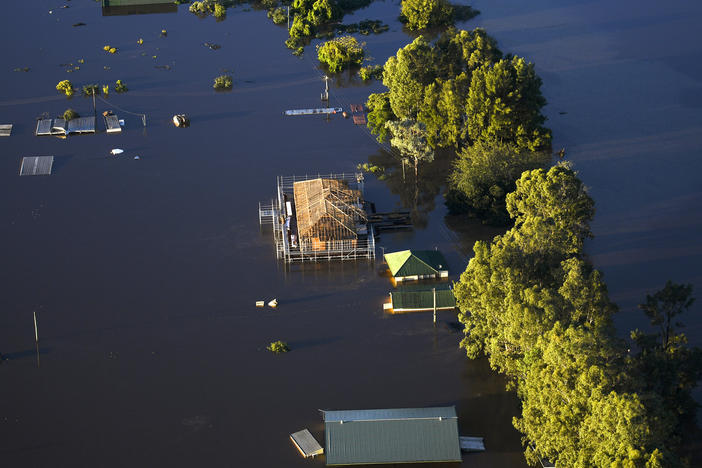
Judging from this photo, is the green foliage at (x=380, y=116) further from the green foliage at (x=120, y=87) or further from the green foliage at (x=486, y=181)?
the green foliage at (x=120, y=87)

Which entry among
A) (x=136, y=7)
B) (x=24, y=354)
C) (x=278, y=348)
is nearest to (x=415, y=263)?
(x=278, y=348)

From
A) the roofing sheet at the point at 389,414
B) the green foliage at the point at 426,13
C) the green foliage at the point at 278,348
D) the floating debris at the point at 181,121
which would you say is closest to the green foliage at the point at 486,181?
→ the green foliage at the point at 278,348

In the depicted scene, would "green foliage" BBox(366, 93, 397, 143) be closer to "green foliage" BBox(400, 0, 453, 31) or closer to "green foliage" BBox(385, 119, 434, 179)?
"green foliage" BBox(385, 119, 434, 179)

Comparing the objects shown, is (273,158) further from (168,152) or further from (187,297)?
(187,297)

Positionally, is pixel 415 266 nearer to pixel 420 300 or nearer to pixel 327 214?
pixel 420 300

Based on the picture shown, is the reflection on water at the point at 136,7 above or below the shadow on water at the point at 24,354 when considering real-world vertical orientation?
above

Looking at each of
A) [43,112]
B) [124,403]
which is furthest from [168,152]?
[124,403]

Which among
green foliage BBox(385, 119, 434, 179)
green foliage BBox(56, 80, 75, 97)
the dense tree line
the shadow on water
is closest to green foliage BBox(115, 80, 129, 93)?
green foliage BBox(56, 80, 75, 97)
